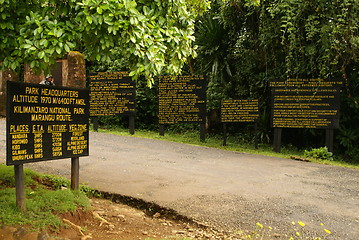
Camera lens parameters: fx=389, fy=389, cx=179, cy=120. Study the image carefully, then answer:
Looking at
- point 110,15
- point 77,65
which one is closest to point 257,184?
point 110,15

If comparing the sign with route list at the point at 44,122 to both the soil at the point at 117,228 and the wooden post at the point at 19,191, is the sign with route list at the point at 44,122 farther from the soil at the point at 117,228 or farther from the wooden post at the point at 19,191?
the soil at the point at 117,228

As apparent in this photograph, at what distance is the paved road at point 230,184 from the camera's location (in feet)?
17.4

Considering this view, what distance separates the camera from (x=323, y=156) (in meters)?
10.6

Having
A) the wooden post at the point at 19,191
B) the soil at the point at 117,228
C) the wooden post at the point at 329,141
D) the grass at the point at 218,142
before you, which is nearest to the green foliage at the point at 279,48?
the grass at the point at 218,142

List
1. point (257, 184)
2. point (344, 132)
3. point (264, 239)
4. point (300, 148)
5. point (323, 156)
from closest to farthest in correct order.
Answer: point (264, 239), point (257, 184), point (323, 156), point (344, 132), point (300, 148)

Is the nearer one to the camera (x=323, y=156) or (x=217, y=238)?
(x=217, y=238)

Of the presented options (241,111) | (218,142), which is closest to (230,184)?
(241,111)

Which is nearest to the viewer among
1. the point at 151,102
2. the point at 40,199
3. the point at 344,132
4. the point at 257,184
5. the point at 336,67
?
the point at 40,199

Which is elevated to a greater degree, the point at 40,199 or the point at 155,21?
the point at 155,21

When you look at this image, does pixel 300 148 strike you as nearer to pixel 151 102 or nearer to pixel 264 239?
pixel 151 102

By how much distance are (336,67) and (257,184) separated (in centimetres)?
601

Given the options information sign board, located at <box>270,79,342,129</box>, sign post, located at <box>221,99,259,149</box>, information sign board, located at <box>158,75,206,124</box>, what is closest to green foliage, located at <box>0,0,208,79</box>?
information sign board, located at <box>270,79,342,129</box>

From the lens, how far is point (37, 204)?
470cm

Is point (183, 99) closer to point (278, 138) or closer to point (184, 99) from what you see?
point (184, 99)
